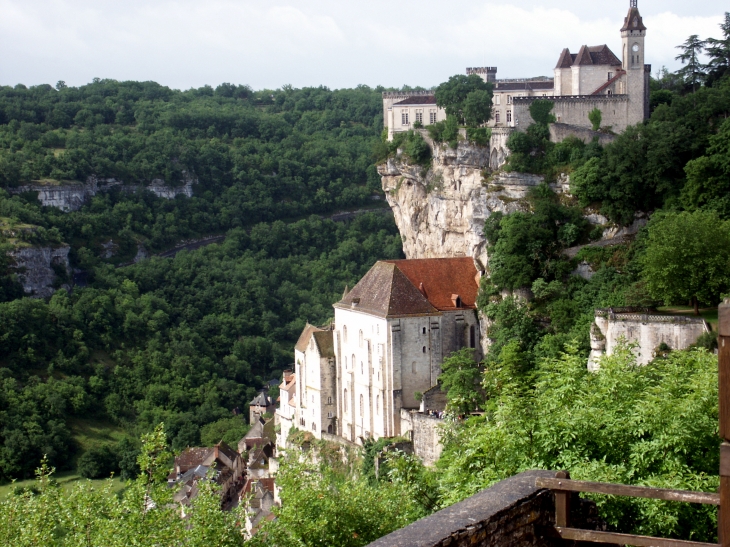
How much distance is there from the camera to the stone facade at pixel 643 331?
41969 mm

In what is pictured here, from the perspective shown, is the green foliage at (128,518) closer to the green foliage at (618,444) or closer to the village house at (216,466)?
the green foliage at (618,444)

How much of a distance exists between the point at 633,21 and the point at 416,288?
71.3 ft

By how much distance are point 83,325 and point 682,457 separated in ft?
278

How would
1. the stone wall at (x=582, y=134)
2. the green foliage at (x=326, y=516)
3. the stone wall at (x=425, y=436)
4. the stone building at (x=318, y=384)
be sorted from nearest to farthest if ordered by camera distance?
the green foliage at (x=326, y=516)
the stone wall at (x=425, y=436)
the stone wall at (x=582, y=134)
the stone building at (x=318, y=384)

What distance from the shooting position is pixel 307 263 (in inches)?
5084

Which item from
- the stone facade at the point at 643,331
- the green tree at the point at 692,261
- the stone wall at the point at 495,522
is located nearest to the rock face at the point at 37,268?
the stone facade at the point at 643,331

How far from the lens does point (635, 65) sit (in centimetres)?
6094

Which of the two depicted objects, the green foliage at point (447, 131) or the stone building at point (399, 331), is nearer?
the stone building at point (399, 331)

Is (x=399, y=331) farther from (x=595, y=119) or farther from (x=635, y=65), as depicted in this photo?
(x=635, y=65)

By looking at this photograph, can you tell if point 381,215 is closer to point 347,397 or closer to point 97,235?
point 97,235

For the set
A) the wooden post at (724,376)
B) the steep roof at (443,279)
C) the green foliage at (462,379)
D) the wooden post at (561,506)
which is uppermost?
the wooden post at (724,376)

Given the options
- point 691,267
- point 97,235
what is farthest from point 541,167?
point 97,235

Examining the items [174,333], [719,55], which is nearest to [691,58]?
[719,55]

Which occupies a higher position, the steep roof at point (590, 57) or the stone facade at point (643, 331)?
the steep roof at point (590, 57)
